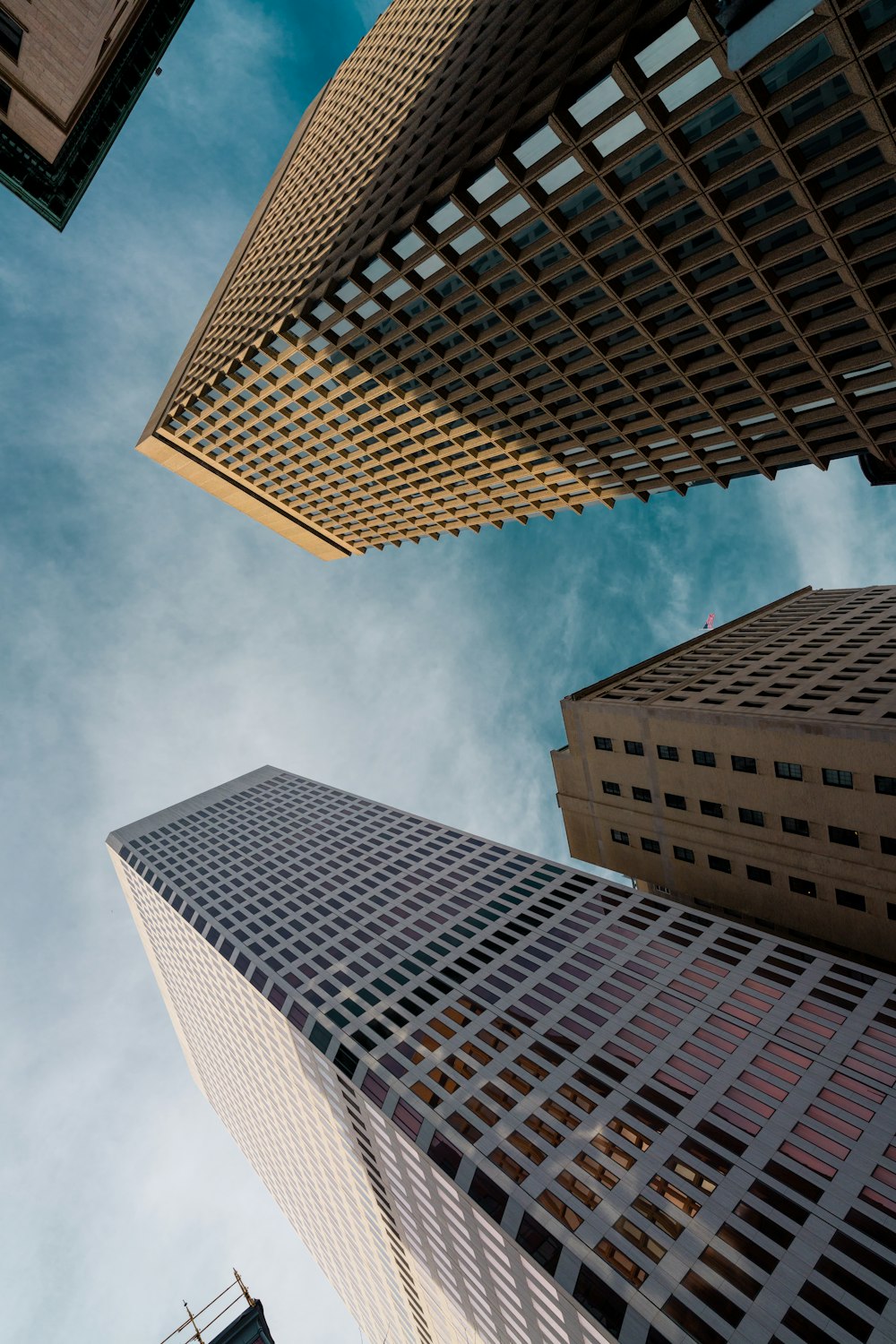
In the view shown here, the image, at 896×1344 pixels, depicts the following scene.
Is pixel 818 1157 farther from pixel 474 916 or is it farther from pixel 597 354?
pixel 597 354

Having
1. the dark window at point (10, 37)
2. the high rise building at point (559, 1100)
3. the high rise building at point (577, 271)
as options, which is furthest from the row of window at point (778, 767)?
the dark window at point (10, 37)

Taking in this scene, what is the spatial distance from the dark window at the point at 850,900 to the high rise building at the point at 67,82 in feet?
204

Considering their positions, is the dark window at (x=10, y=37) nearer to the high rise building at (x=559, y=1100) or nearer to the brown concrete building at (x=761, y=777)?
the brown concrete building at (x=761, y=777)

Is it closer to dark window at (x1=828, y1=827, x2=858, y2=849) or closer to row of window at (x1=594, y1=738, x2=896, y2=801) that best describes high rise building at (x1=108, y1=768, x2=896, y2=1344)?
dark window at (x1=828, y1=827, x2=858, y2=849)

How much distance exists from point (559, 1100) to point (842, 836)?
2706 cm

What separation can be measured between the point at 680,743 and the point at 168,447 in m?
62.0

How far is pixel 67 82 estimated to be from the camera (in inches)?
987

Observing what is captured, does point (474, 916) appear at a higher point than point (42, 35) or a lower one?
lower

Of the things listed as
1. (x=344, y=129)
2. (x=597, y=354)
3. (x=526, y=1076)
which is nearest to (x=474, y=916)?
(x=526, y=1076)

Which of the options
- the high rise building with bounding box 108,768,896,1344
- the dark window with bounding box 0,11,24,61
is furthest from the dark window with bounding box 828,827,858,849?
the dark window with bounding box 0,11,24,61

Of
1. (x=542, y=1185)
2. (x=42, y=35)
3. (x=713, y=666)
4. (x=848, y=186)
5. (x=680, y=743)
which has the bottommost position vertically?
(x=542, y=1185)

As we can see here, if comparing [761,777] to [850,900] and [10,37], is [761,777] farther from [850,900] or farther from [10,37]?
[10,37]

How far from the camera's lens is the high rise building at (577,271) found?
25.0m

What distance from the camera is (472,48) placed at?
43.0m
